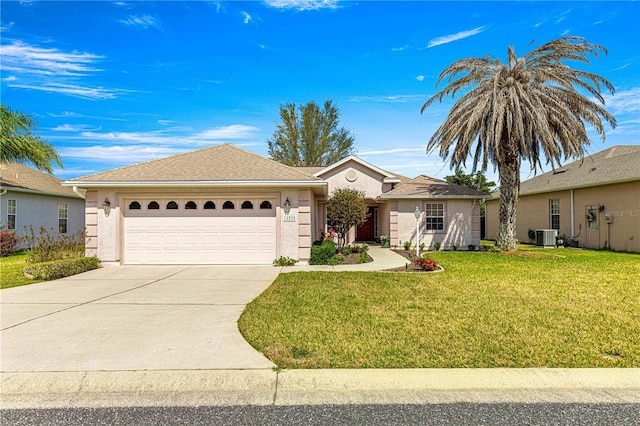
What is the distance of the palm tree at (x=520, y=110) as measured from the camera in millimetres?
15242

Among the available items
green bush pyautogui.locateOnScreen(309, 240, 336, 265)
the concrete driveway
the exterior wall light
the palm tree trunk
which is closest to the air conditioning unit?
the palm tree trunk

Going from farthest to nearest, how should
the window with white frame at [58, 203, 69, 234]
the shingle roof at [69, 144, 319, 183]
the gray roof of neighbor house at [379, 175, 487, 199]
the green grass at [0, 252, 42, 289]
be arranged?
the window with white frame at [58, 203, 69, 234] < the gray roof of neighbor house at [379, 175, 487, 199] < the shingle roof at [69, 144, 319, 183] < the green grass at [0, 252, 42, 289]

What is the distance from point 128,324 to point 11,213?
1640 centimetres

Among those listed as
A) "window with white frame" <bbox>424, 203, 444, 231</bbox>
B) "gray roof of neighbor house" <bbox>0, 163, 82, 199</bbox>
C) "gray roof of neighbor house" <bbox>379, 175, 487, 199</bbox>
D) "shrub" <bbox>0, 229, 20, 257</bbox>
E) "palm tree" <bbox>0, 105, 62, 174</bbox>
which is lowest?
"shrub" <bbox>0, 229, 20, 257</bbox>

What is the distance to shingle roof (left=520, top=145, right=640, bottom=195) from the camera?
17.1 meters

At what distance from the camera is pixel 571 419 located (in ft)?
9.96

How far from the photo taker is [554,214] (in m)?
21.0

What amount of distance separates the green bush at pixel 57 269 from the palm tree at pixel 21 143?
10506 mm

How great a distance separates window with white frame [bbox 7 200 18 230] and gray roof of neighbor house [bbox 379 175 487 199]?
17.5 metres

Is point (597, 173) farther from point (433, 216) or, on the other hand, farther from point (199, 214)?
point (199, 214)

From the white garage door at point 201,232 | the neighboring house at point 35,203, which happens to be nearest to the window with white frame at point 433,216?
the white garage door at point 201,232

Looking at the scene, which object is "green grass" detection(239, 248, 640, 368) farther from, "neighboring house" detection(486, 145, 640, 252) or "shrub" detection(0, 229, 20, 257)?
"shrub" detection(0, 229, 20, 257)

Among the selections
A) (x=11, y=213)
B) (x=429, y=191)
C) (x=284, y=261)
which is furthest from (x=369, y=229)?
(x=11, y=213)

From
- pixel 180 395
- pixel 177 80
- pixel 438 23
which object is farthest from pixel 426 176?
pixel 180 395
